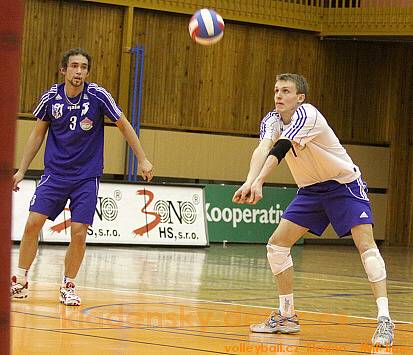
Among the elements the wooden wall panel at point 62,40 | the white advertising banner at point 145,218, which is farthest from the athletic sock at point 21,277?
the wooden wall panel at point 62,40

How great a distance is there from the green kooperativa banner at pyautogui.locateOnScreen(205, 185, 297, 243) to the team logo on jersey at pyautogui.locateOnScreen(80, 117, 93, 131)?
11.5 metres

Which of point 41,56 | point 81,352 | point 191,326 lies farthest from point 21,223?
point 81,352

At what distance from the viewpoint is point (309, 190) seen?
21.7ft

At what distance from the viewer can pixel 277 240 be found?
6664 mm

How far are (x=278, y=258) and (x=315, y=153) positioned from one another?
793mm

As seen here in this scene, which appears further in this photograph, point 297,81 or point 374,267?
point 297,81

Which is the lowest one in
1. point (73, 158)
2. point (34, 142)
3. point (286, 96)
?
point (73, 158)

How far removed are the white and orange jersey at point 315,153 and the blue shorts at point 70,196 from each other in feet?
6.75

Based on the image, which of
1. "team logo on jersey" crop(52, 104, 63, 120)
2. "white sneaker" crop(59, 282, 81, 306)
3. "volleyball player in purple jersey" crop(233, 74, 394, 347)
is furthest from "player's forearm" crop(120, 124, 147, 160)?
"volleyball player in purple jersey" crop(233, 74, 394, 347)

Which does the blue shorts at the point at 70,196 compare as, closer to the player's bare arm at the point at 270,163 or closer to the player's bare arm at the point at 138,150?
the player's bare arm at the point at 138,150

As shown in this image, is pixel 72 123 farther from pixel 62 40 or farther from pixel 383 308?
pixel 62 40

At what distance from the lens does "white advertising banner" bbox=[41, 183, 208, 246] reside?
16.9 meters

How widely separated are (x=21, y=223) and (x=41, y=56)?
4.43m

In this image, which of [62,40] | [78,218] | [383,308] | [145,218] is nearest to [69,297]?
[78,218]
